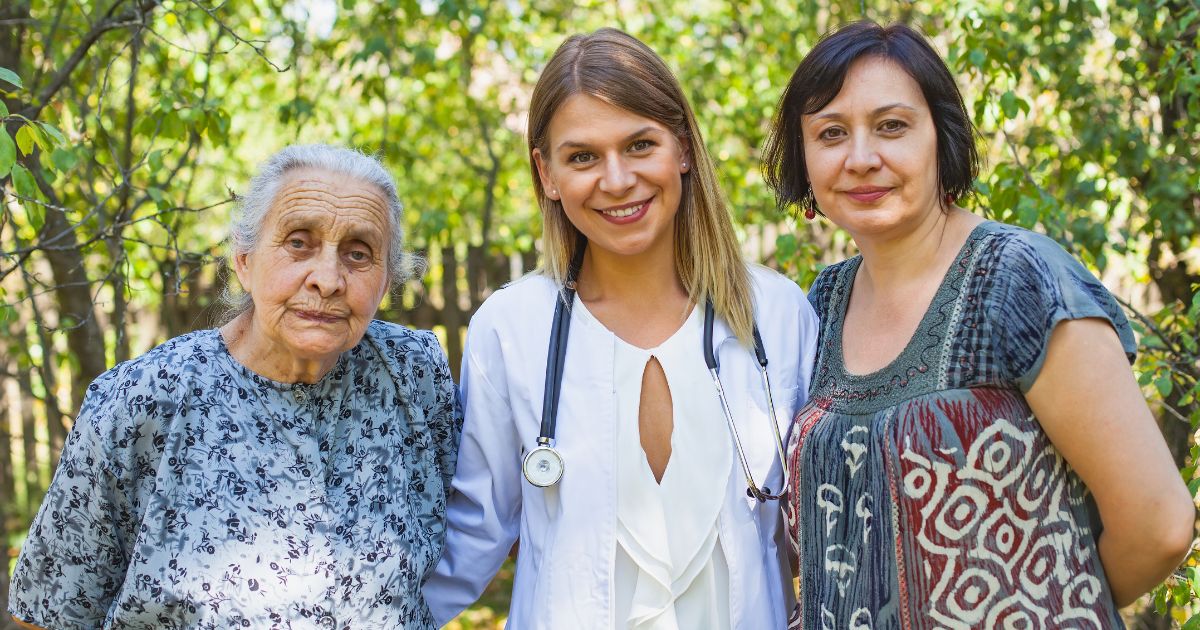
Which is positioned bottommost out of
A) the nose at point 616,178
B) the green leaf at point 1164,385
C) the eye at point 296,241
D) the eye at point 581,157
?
the green leaf at point 1164,385

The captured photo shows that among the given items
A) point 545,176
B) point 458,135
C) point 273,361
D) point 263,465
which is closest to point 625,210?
point 545,176

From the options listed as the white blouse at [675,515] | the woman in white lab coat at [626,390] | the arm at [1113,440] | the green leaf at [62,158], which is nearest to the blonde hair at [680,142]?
the woman in white lab coat at [626,390]

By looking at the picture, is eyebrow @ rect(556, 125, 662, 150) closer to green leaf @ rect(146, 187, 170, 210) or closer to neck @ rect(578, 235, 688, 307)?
neck @ rect(578, 235, 688, 307)

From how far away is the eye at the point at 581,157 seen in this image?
2407 millimetres

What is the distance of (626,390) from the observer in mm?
2381

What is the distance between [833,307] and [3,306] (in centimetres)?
220

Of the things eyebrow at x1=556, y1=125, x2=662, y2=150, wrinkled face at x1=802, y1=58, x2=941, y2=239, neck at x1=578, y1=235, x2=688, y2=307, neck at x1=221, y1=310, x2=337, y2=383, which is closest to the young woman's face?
eyebrow at x1=556, y1=125, x2=662, y2=150

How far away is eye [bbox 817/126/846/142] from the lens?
2.12 m

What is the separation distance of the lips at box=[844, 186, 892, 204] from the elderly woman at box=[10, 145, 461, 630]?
3.33 feet

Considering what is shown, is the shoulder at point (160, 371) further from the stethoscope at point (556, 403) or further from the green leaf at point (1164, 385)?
the green leaf at point (1164, 385)

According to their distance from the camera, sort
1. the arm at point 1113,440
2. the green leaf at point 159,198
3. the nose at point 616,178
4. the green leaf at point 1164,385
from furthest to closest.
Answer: the green leaf at point 159,198 < the green leaf at point 1164,385 < the nose at point 616,178 < the arm at point 1113,440

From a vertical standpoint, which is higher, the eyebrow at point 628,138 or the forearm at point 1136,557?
the eyebrow at point 628,138

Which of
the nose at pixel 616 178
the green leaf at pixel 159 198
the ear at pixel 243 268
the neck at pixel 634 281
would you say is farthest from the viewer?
the green leaf at pixel 159 198

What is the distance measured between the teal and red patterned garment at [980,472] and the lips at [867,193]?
8.0 inches
